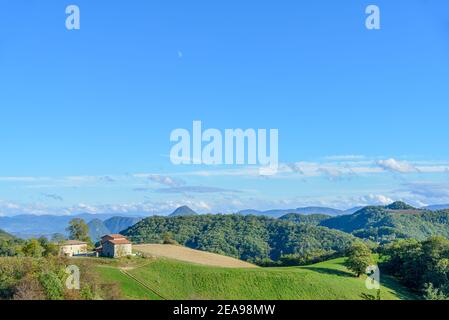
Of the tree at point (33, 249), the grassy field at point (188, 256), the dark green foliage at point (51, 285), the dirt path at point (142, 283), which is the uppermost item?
the dark green foliage at point (51, 285)

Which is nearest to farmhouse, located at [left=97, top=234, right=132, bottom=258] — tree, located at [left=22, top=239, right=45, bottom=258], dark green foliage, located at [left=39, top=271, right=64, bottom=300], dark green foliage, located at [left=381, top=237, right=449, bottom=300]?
tree, located at [left=22, top=239, right=45, bottom=258]

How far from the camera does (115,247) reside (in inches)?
3115

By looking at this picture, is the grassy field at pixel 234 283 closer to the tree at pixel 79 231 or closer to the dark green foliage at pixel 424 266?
the dark green foliage at pixel 424 266

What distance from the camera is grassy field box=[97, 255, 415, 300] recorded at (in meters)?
63.9

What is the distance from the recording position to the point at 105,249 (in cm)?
8106

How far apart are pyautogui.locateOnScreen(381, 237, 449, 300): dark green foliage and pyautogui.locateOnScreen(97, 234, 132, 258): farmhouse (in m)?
44.6

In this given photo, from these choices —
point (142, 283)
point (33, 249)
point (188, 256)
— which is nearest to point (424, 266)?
point (188, 256)

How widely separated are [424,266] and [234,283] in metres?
31.8

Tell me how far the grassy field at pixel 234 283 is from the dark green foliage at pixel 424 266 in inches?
146

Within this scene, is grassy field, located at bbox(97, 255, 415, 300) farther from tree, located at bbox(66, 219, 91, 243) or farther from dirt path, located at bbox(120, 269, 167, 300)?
tree, located at bbox(66, 219, 91, 243)

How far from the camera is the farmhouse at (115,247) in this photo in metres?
79.0

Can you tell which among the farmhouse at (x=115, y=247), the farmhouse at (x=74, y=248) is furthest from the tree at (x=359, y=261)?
the farmhouse at (x=74, y=248)
